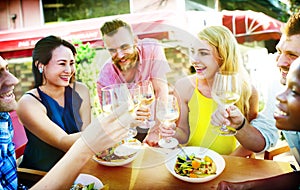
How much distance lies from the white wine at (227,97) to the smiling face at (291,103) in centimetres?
29

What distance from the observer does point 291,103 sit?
96cm

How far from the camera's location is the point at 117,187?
Answer: 129 cm

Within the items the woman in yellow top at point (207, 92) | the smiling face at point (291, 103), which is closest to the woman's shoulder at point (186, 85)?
Result: the woman in yellow top at point (207, 92)

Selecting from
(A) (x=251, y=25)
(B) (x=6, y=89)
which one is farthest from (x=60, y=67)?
(A) (x=251, y=25)

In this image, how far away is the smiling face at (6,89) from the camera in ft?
4.00

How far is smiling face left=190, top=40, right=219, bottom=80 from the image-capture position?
4.41 ft

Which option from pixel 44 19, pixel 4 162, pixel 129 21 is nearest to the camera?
pixel 4 162

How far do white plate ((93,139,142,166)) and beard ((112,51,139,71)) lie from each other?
0.30 metres

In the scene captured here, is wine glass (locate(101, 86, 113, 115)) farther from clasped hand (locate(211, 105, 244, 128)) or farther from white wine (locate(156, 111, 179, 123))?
clasped hand (locate(211, 105, 244, 128))

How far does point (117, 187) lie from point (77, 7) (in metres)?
0.76

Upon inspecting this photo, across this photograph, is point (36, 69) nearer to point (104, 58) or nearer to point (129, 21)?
point (104, 58)

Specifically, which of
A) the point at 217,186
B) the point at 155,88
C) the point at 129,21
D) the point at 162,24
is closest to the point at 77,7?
the point at 129,21

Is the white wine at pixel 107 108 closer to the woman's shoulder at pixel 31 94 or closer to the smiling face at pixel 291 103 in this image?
the woman's shoulder at pixel 31 94

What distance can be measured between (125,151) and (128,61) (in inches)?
14.4
